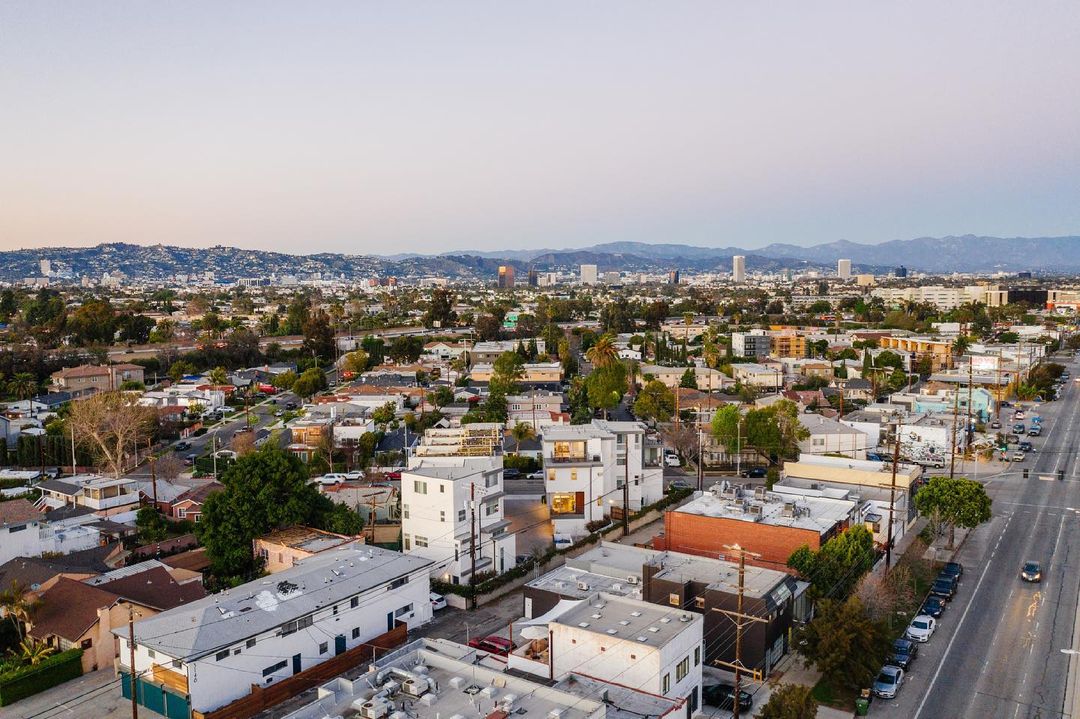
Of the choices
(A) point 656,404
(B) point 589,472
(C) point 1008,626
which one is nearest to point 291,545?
(B) point 589,472

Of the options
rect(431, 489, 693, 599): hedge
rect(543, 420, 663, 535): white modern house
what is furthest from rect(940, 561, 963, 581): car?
rect(543, 420, 663, 535): white modern house

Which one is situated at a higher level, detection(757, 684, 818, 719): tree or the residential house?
detection(757, 684, 818, 719): tree

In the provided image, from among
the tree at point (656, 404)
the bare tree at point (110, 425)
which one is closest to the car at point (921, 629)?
the tree at point (656, 404)

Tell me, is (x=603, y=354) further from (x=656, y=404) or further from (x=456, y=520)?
(x=456, y=520)

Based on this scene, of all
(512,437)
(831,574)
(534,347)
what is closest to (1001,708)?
(831,574)

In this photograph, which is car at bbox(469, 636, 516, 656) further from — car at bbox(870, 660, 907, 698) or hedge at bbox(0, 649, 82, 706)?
hedge at bbox(0, 649, 82, 706)
